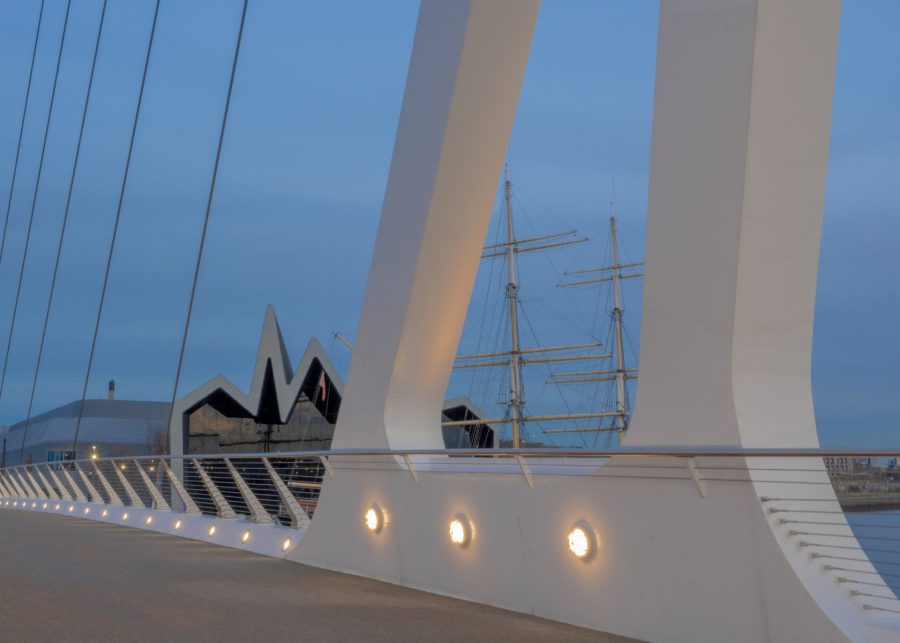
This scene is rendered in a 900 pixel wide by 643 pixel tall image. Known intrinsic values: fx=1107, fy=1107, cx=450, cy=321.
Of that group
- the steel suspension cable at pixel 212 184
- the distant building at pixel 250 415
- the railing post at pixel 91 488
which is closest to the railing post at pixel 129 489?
the steel suspension cable at pixel 212 184

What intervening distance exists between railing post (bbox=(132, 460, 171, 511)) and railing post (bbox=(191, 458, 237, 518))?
2.10 m

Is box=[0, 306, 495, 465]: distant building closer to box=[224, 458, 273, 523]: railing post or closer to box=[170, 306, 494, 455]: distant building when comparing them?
box=[170, 306, 494, 455]: distant building

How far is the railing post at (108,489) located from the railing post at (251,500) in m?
5.24

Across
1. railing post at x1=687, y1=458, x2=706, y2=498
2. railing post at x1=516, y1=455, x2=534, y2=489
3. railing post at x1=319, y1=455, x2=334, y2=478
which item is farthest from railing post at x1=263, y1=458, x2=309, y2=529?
railing post at x1=687, y1=458, x2=706, y2=498

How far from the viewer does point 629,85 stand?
421 feet

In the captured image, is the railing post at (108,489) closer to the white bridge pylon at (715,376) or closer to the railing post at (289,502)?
the railing post at (289,502)

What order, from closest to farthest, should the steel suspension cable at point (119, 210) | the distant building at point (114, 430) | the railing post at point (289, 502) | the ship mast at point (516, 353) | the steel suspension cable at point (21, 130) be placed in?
1. the railing post at point (289, 502)
2. the steel suspension cable at point (119, 210)
3. the steel suspension cable at point (21, 130)
4. the distant building at point (114, 430)
5. the ship mast at point (516, 353)

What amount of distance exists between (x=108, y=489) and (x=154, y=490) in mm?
2288

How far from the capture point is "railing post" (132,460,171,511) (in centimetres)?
1210

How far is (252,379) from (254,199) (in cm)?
4136

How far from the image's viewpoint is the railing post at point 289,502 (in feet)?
27.0

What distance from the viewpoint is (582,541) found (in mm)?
5246

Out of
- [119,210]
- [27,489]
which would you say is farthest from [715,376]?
[27,489]

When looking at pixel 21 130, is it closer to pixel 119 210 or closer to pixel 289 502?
pixel 119 210
